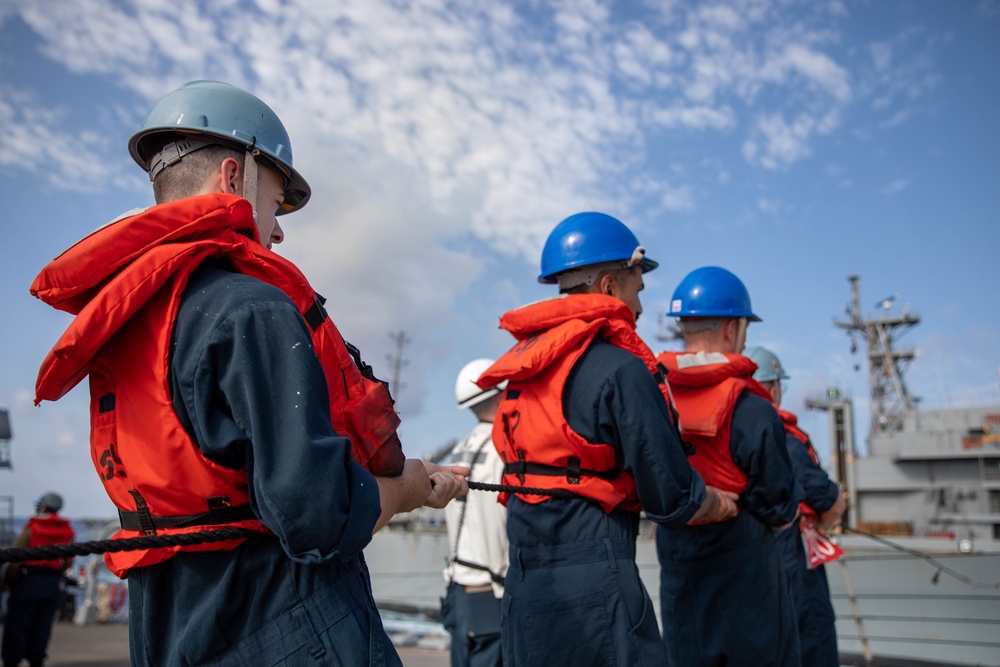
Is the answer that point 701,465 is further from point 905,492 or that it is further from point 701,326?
point 905,492

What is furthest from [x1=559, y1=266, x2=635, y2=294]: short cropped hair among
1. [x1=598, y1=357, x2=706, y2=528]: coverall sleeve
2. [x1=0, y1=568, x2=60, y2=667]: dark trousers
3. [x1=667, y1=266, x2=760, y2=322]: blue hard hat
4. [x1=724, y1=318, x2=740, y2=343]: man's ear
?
[x1=0, y1=568, x2=60, y2=667]: dark trousers

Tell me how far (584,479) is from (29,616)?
6.89 m

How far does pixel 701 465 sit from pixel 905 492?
24794 mm

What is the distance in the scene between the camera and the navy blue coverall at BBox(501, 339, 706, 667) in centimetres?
269

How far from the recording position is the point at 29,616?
7.17 metres

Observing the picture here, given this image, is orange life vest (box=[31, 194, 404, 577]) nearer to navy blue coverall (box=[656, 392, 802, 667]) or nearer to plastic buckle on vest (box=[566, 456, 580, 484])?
plastic buckle on vest (box=[566, 456, 580, 484])

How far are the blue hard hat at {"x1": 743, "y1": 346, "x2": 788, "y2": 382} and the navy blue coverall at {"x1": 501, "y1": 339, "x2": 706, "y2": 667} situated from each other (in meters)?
3.84

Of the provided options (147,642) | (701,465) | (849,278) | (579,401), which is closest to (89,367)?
(147,642)

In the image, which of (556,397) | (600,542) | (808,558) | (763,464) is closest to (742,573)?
(763,464)

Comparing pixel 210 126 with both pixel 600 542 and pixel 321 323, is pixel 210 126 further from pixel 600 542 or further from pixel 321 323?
pixel 600 542

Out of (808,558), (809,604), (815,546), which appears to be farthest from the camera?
(815,546)

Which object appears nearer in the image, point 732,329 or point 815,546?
point 732,329

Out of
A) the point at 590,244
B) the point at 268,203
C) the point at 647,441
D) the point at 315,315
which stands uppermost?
the point at 590,244

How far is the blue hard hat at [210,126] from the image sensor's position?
6.05 ft
